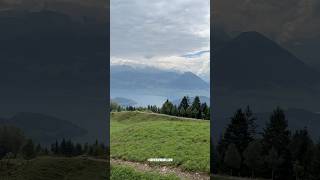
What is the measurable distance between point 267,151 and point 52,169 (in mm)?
11208

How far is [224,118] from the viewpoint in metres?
25.8

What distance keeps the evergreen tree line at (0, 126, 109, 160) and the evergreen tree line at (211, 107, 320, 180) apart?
21.2 feet

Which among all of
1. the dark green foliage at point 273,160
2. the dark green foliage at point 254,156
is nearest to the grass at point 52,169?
the dark green foliage at point 254,156

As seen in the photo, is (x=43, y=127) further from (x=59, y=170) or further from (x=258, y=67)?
(x=258, y=67)

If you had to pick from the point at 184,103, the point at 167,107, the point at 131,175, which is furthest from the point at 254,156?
the point at 167,107

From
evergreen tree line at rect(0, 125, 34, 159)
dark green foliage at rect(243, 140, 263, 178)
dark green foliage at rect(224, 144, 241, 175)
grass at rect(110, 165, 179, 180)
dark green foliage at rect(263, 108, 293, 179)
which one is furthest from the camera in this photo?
grass at rect(110, 165, 179, 180)

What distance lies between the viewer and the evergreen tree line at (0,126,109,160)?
81.9ft

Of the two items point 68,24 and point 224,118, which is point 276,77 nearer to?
point 224,118

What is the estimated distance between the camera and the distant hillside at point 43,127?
24.1m

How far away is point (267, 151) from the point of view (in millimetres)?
24859

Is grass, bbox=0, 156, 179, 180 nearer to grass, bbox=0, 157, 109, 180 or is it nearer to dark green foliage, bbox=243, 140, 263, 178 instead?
grass, bbox=0, 157, 109, 180

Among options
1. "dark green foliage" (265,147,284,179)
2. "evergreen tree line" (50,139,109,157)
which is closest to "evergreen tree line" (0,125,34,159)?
"evergreen tree line" (50,139,109,157)

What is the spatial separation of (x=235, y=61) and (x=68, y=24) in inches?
356

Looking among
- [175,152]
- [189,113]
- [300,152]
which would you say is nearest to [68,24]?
[175,152]
